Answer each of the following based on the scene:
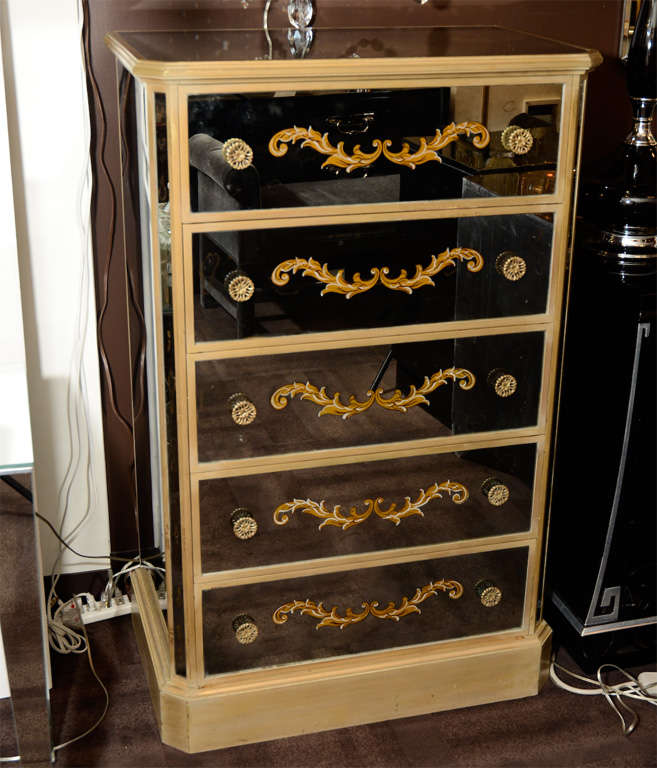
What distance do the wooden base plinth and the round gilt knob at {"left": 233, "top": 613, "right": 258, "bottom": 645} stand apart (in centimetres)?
9

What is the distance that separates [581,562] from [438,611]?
0.36 meters

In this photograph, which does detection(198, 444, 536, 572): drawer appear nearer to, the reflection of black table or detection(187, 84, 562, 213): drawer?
the reflection of black table

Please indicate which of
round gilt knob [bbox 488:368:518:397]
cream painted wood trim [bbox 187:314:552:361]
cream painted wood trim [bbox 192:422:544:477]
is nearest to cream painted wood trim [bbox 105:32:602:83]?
cream painted wood trim [bbox 187:314:552:361]

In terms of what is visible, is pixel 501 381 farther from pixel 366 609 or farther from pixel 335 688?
pixel 335 688

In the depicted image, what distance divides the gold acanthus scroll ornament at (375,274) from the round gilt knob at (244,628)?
2.04 ft

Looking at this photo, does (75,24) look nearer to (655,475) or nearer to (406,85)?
(406,85)

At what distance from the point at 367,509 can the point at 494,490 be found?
0.25m

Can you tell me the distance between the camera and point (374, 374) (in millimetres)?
1761

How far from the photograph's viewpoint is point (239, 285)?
162 cm

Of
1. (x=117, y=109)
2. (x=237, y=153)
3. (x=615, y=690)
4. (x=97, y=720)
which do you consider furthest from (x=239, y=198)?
(x=615, y=690)

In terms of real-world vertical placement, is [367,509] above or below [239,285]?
below

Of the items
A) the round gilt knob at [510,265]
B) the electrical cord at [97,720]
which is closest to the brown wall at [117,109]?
the electrical cord at [97,720]

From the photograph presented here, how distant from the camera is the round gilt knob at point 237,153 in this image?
5.05ft

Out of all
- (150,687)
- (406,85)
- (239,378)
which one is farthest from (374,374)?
(150,687)
